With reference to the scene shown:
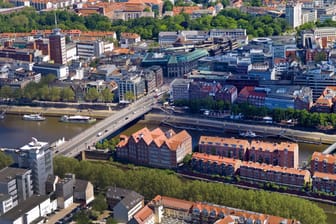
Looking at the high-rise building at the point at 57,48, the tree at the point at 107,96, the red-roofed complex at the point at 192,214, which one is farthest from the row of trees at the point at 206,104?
the high-rise building at the point at 57,48

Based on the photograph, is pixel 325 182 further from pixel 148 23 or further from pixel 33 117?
pixel 148 23

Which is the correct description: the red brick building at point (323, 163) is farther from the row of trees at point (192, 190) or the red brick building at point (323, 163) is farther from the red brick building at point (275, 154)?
the row of trees at point (192, 190)

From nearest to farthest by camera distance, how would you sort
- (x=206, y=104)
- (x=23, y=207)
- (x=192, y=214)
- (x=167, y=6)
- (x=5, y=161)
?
1. (x=192, y=214)
2. (x=23, y=207)
3. (x=5, y=161)
4. (x=206, y=104)
5. (x=167, y=6)

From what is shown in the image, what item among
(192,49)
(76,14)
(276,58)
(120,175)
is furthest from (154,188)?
(76,14)

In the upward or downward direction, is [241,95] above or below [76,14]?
below

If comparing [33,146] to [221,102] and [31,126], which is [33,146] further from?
[221,102]

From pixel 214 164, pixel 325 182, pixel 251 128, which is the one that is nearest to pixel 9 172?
pixel 214 164

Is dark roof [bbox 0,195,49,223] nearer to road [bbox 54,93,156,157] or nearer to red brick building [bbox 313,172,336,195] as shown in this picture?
road [bbox 54,93,156,157]
